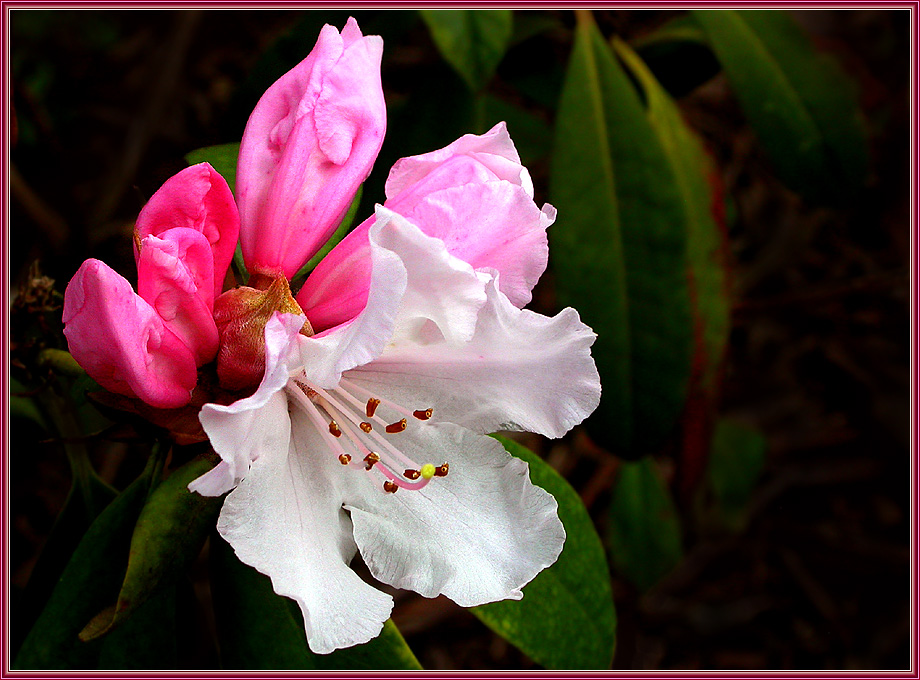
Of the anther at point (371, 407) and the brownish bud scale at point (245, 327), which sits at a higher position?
the brownish bud scale at point (245, 327)

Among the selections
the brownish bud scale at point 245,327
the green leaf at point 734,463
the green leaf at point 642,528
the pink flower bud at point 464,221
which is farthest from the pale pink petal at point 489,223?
the green leaf at point 734,463

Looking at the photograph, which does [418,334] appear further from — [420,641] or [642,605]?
[642,605]

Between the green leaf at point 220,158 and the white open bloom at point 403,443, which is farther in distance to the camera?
the green leaf at point 220,158

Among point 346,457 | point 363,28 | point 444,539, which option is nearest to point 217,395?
point 346,457

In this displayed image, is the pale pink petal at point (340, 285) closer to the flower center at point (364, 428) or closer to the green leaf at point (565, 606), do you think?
the flower center at point (364, 428)

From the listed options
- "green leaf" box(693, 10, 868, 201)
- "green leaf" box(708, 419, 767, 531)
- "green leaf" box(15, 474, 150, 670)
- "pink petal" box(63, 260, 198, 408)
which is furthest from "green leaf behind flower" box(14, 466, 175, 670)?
"green leaf" box(708, 419, 767, 531)

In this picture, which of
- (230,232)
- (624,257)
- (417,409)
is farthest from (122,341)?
(624,257)

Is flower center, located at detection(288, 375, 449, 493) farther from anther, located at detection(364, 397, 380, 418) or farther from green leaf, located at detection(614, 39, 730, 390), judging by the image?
green leaf, located at detection(614, 39, 730, 390)
